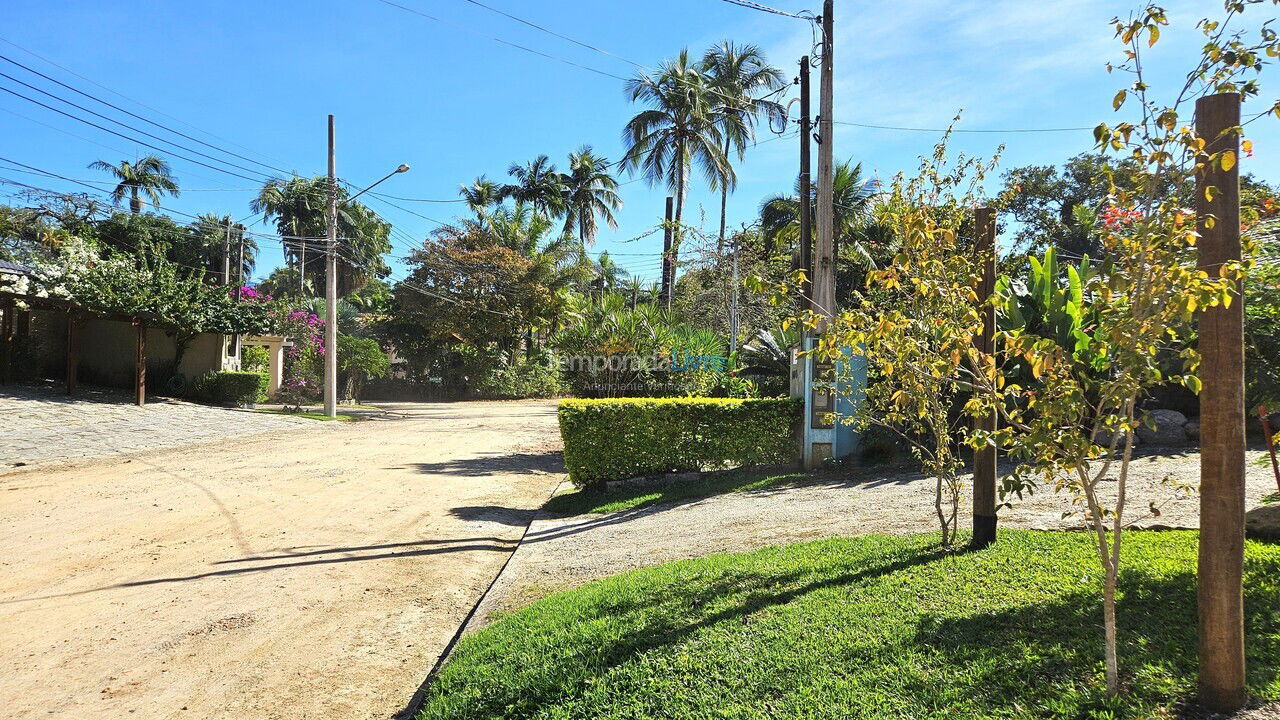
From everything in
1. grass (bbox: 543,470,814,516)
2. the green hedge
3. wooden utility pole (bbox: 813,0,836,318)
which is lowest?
grass (bbox: 543,470,814,516)

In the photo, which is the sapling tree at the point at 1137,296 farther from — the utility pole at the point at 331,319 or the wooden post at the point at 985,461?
the utility pole at the point at 331,319

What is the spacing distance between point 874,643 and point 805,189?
1019cm

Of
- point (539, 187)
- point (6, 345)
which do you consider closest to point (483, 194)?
point (539, 187)

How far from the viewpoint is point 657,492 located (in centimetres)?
986

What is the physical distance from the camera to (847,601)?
430 centimetres

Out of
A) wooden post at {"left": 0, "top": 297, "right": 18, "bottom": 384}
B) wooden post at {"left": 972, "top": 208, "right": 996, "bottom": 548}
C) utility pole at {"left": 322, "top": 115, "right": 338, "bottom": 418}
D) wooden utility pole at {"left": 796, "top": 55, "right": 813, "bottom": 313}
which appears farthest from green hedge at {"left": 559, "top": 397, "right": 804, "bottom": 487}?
wooden post at {"left": 0, "top": 297, "right": 18, "bottom": 384}

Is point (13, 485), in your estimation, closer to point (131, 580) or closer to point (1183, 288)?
point (131, 580)

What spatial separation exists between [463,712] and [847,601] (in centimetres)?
220

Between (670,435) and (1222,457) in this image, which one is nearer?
(1222,457)

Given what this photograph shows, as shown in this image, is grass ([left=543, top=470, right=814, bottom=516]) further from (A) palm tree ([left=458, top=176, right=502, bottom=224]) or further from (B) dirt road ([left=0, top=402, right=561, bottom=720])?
(A) palm tree ([left=458, top=176, right=502, bottom=224])

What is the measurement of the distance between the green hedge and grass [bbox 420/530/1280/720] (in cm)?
497

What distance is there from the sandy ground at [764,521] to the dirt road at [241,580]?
0.53m

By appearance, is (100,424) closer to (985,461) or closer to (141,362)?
(141,362)

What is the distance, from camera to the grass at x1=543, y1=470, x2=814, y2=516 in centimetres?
928
